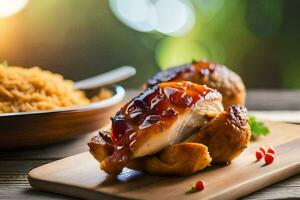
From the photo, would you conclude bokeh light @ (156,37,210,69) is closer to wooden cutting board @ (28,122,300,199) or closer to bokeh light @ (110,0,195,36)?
bokeh light @ (110,0,195,36)

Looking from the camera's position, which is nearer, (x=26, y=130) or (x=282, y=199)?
(x=282, y=199)

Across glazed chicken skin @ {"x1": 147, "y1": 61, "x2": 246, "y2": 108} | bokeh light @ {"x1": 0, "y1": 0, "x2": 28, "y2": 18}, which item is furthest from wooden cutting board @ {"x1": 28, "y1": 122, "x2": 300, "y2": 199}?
bokeh light @ {"x1": 0, "y1": 0, "x2": 28, "y2": 18}

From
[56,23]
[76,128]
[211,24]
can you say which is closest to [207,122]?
[76,128]

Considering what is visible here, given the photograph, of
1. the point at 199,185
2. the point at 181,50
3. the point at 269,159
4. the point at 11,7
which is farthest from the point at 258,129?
the point at 11,7

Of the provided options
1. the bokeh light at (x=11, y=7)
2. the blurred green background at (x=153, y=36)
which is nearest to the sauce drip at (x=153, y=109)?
the blurred green background at (x=153, y=36)

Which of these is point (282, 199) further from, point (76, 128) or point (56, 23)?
point (56, 23)

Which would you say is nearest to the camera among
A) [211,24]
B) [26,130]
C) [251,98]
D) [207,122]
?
[207,122]

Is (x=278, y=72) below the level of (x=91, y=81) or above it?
below

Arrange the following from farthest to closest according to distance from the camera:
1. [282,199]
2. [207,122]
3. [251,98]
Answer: [251,98], [207,122], [282,199]
